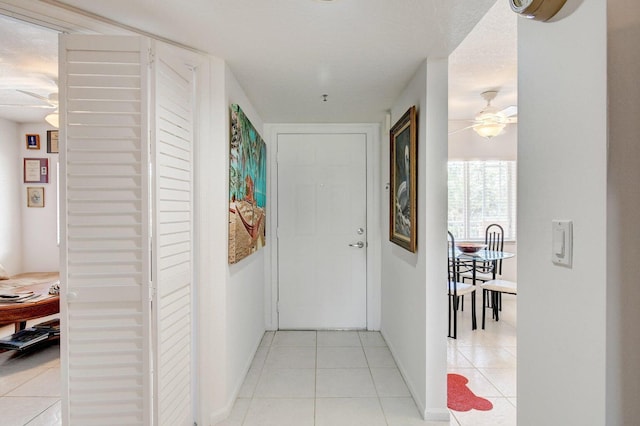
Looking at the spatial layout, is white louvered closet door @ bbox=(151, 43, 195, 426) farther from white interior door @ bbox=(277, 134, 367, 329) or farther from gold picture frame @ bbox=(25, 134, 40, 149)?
gold picture frame @ bbox=(25, 134, 40, 149)

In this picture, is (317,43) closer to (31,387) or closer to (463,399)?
(463,399)

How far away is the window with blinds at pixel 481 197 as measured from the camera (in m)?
4.64

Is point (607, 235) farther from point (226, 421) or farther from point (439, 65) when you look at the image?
point (226, 421)

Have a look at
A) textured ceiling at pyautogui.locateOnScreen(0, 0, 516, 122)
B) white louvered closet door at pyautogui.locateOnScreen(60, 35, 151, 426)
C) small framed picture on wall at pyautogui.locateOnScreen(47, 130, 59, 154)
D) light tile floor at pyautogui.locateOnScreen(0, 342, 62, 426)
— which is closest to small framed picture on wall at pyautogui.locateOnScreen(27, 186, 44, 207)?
small framed picture on wall at pyautogui.locateOnScreen(47, 130, 59, 154)

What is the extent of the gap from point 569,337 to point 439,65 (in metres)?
1.75

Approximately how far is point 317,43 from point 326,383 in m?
2.30

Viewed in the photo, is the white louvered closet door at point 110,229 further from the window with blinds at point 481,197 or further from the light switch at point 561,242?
the window with blinds at point 481,197

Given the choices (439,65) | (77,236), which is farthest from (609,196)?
(77,236)

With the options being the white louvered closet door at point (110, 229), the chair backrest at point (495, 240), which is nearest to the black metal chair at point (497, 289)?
the chair backrest at point (495, 240)

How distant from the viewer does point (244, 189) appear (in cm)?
258

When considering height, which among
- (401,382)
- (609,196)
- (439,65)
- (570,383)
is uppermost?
(439,65)

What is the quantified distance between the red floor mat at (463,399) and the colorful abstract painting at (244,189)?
1738mm

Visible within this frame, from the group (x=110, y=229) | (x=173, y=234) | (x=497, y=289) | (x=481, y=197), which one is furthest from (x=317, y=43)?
(x=481, y=197)

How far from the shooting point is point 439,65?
2109 mm
